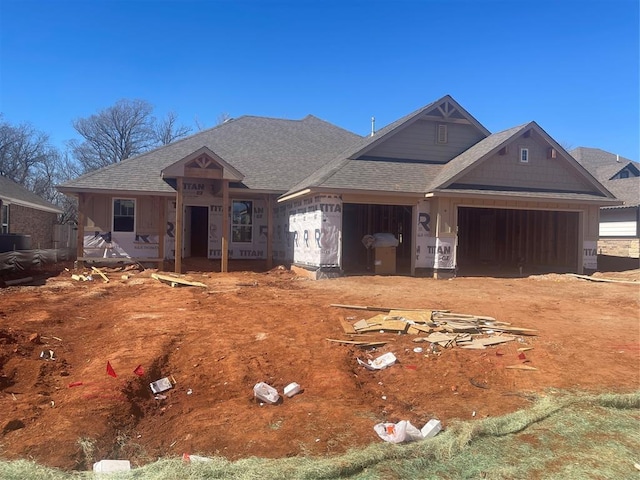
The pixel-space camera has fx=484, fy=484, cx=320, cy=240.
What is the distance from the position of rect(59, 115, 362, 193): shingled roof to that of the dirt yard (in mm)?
7150

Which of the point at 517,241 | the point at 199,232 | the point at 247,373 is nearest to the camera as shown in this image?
the point at 247,373

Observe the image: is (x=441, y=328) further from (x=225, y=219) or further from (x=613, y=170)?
(x=613, y=170)

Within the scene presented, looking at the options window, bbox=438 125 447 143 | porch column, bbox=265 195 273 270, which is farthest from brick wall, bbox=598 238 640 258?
porch column, bbox=265 195 273 270

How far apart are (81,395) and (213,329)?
289 cm

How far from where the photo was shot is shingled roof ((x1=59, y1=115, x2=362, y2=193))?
17.3 m

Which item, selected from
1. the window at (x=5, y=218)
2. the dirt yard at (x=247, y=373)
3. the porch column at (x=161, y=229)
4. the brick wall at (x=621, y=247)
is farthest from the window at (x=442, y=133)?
the window at (x=5, y=218)

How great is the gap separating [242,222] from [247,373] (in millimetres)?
14010

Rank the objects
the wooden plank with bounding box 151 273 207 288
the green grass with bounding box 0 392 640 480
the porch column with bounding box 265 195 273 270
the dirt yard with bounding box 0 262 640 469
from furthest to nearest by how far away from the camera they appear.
Result: the porch column with bounding box 265 195 273 270 < the wooden plank with bounding box 151 273 207 288 < the dirt yard with bounding box 0 262 640 469 < the green grass with bounding box 0 392 640 480

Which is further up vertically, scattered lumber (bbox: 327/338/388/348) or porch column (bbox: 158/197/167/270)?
porch column (bbox: 158/197/167/270)

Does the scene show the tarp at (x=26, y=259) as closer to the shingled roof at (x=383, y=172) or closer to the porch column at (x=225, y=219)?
the porch column at (x=225, y=219)

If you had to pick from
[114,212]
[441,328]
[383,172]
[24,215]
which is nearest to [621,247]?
[383,172]

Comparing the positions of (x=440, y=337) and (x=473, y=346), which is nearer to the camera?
(x=473, y=346)

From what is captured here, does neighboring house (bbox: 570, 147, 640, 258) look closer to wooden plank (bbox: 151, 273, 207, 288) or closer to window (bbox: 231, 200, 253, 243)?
window (bbox: 231, 200, 253, 243)

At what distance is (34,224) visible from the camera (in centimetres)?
2758
